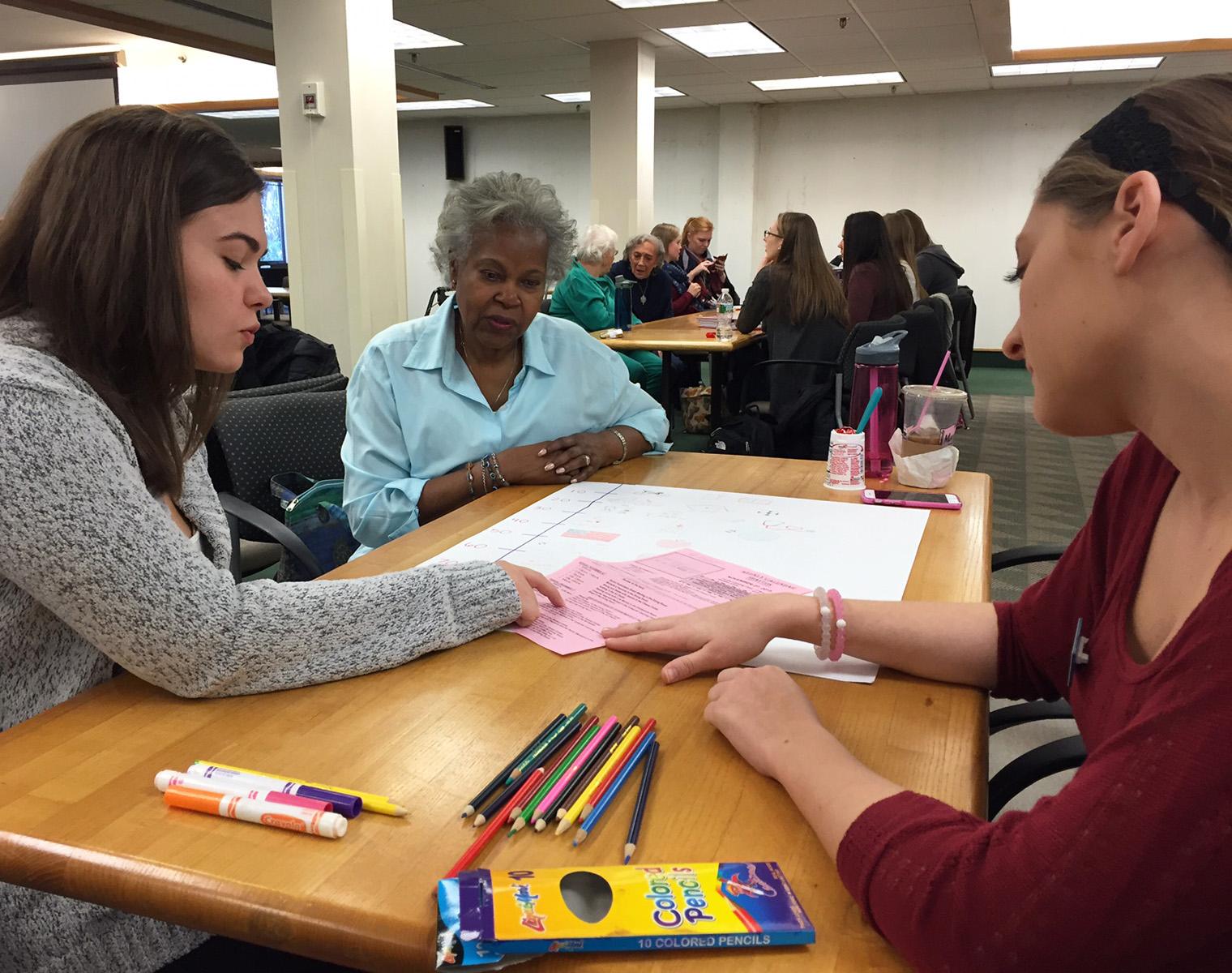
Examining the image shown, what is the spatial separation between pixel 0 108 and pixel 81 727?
9.54 meters

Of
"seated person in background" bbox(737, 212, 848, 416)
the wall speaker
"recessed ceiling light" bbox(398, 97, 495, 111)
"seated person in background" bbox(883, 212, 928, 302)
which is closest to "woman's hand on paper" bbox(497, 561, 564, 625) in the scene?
"seated person in background" bbox(737, 212, 848, 416)

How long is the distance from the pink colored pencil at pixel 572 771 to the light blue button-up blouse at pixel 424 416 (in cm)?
102

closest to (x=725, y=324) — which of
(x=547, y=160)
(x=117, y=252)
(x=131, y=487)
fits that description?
(x=117, y=252)

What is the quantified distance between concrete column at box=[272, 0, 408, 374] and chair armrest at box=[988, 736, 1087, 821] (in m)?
4.45

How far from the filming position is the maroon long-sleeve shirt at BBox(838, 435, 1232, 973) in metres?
0.53

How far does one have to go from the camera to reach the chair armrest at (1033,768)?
1.09 meters

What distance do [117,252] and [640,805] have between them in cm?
75

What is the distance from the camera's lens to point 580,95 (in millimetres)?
10250

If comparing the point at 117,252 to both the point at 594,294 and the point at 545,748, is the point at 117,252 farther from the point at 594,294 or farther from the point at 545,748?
the point at 594,294

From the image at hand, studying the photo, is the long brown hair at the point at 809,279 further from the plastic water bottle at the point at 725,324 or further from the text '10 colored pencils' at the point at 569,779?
the text '10 colored pencils' at the point at 569,779

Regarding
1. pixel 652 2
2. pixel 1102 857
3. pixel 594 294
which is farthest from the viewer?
pixel 652 2

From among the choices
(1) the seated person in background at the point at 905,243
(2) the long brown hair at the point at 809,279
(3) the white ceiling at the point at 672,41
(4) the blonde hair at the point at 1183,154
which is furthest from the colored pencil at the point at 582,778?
(3) the white ceiling at the point at 672,41

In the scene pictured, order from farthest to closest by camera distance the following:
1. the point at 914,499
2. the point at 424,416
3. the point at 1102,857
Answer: the point at 424,416, the point at 914,499, the point at 1102,857

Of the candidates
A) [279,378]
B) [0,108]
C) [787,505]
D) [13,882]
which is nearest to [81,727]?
[13,882]
